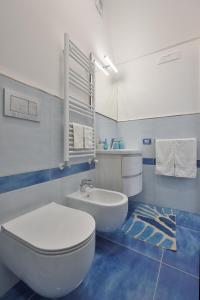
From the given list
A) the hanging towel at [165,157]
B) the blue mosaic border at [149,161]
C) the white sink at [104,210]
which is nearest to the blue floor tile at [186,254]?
the white sink at [104,210]

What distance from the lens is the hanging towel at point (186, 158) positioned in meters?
1.86

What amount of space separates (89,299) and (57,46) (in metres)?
1.85

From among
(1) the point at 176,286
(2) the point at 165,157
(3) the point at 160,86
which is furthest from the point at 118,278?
(3) the point at 160,86

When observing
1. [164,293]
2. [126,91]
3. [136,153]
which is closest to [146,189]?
[136,153]

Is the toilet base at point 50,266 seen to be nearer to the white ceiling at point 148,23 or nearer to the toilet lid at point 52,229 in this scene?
the toilet lid at point 52,229

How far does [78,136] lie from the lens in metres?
1.45

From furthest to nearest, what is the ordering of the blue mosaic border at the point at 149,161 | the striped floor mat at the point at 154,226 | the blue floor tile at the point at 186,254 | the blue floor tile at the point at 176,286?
the blue mosaic border at the point at 149,161
the striped floor mat at the point at 154,226
the blue floor tile at the point at 186,254
the blue floor tile at the point at 176,286

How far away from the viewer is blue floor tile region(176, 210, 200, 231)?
5.40 ft

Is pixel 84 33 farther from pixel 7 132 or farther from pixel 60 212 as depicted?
pixel 60 212

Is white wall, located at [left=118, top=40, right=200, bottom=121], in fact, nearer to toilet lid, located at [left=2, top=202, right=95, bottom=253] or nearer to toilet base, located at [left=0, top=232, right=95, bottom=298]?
toilet lid, located at [left=2, top=202, right=95, bottom=253]

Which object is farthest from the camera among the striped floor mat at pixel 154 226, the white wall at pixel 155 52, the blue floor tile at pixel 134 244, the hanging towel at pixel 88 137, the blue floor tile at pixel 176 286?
the white wall at pixel 155 52

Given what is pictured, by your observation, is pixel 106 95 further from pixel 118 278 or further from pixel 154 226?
pixel 118 278

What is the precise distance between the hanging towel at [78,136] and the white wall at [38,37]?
32 cm

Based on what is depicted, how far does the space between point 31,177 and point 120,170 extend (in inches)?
38.5
